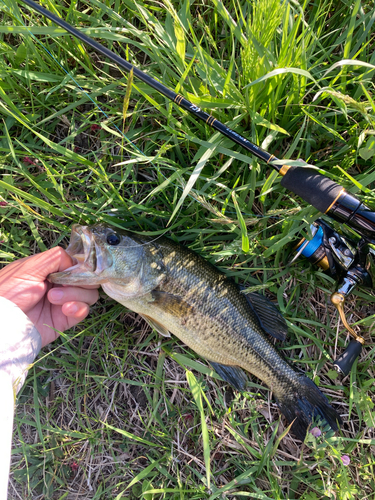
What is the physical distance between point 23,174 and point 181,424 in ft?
8.02

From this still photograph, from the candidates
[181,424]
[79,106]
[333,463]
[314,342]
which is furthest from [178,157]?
[333,463]

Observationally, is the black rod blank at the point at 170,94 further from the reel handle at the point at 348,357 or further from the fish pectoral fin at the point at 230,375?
the fish pectoral fin at the point at 230,375

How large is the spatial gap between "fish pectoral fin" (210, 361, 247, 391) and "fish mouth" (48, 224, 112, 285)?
1180 millimetres

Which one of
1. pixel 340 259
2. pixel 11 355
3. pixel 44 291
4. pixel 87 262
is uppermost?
pixel 340 259

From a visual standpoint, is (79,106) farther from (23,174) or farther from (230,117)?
(230,117)

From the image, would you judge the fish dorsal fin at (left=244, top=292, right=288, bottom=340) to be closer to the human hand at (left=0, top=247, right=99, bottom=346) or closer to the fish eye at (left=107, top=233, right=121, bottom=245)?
the fish eye at (left=107, top=233, right=121, bottom=245)

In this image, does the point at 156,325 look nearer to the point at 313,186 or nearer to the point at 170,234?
the point at 170,234

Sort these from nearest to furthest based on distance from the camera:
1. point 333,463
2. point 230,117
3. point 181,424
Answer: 1. point 230,117
2. point 333,463
3. point 181,424

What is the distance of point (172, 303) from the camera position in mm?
2510

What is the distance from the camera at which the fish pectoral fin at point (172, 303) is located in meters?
2.49

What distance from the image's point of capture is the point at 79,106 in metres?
2.92

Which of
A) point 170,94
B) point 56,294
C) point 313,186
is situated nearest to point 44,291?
point 56,294

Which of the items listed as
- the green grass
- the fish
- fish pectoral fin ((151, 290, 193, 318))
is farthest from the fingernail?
fish pectoral fin ((151, 290, 193, 318))

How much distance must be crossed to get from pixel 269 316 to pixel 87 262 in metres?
1.48
